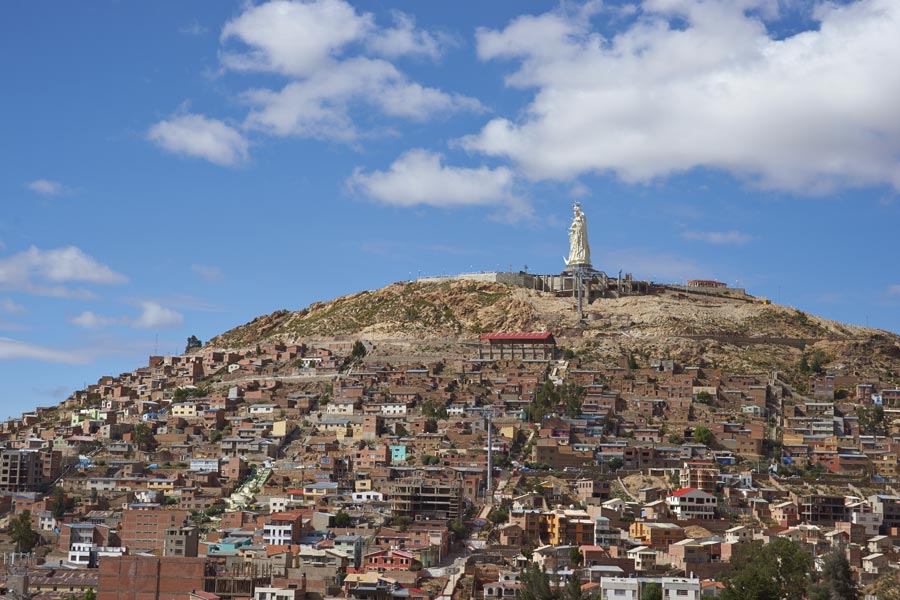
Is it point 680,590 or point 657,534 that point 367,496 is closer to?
point 657,534

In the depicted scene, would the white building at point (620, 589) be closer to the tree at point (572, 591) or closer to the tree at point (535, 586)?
the tree at point (572, 591)

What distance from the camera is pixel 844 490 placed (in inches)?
2687

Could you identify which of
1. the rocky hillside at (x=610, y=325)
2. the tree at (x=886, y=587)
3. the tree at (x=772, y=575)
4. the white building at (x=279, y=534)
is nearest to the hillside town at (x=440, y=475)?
the white building at (x=279, y=534)

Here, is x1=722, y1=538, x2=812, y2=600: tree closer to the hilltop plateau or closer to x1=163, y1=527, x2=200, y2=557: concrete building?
x1=163, y1=527, x2=200, y2=557: concrete building

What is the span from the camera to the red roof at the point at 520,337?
89.3m

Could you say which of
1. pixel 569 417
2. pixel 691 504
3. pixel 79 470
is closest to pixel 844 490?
pixel 691 504

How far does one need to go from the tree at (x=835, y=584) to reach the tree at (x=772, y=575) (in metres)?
1.06

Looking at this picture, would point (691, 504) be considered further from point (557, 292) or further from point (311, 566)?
point (557, 292)

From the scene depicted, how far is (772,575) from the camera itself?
48906mm

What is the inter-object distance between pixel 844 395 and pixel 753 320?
46.9ft

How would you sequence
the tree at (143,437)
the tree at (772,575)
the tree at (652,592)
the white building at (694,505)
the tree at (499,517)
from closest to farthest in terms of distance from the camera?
1. the tree at (772,575)
2. the tree at (652,592)
3. the tree at (499,517)
4. the white building at (694,505)
5. the tree at (143,437)

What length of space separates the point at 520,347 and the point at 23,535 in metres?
35.6

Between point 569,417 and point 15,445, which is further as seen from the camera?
point 15,445

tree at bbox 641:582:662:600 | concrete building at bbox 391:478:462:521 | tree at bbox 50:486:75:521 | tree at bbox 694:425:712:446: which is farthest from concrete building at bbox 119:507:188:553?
tree at bbox 694:425:712:446
